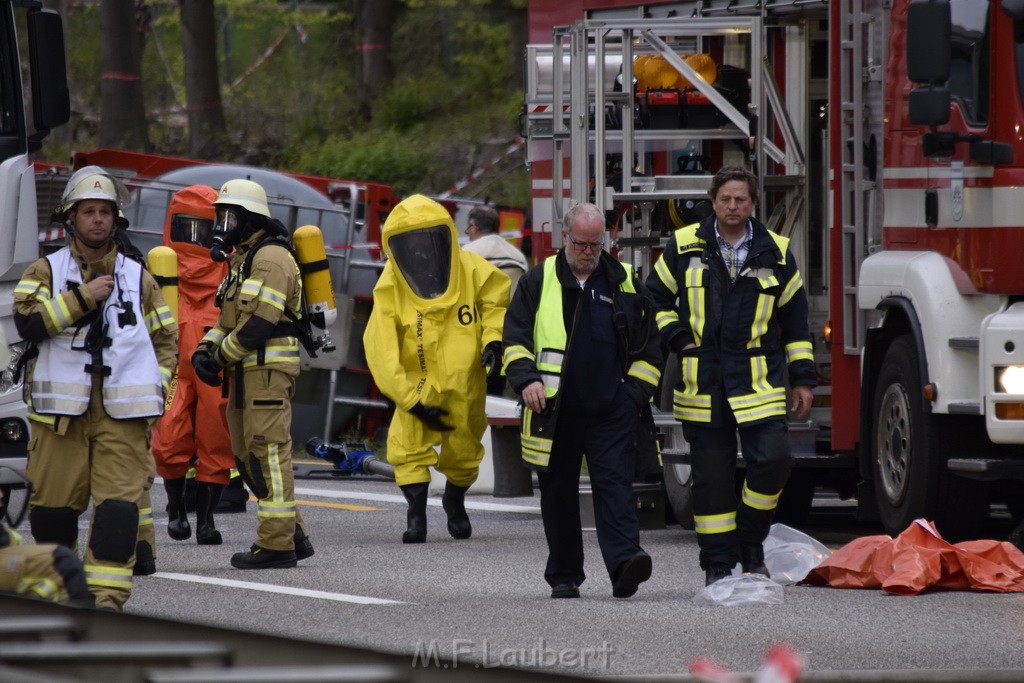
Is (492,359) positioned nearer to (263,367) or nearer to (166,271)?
(263,367)

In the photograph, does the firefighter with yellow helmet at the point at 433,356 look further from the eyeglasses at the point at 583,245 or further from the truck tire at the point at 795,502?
the eyeglasses at the point at 583,245

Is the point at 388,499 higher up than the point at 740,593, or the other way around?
the point at 740,593

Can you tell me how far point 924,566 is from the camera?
7797 mm

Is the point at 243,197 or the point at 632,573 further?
the point at 243,197

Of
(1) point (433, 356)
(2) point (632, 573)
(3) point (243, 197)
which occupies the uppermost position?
(3) point (243, 197)

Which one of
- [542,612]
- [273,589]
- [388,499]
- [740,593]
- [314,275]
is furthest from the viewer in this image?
[388,499]

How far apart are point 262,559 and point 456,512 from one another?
1.65 meters

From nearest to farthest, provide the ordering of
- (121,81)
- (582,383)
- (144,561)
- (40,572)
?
(40,572), (582,383), (144,561), (121,81)

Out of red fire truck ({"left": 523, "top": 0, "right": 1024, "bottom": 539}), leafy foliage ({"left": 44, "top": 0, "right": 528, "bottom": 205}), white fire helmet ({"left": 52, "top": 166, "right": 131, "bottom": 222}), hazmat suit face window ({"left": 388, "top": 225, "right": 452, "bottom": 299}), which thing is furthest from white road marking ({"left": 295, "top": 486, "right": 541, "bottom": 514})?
leafy foliage ({"left": 44, "top": 0, "right": 528, "bottom": 205})

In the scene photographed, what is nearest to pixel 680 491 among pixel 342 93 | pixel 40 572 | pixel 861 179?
pixel 861 179

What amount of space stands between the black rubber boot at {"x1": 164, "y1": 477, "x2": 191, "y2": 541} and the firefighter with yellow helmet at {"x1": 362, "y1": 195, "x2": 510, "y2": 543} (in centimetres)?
112

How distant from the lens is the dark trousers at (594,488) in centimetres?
772

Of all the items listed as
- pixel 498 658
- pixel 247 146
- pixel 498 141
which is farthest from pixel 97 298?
pixel 247 146

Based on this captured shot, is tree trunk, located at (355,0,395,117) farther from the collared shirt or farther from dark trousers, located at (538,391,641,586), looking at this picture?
dark trousers, located at (538,391,641,586)
